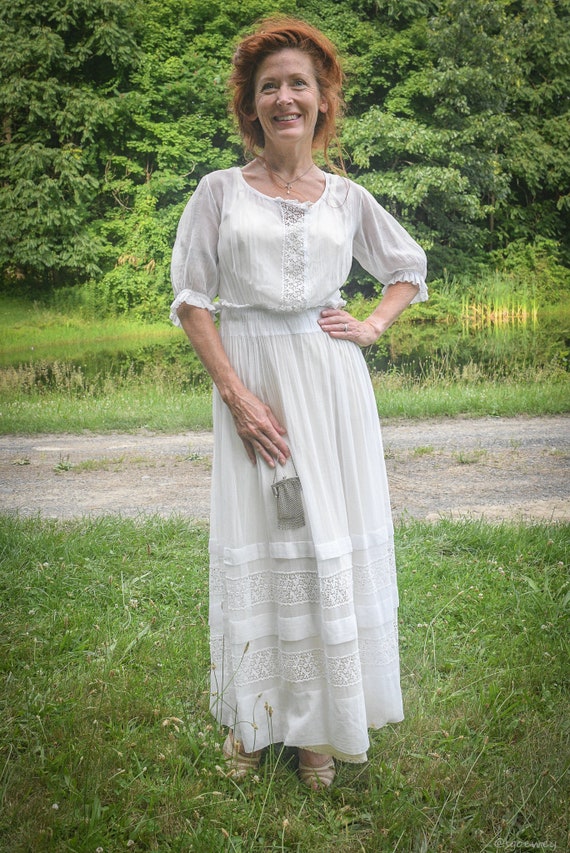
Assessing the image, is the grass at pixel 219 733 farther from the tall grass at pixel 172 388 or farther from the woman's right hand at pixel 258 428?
the tall grass at pixel 172 388

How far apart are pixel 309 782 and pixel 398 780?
0.19m

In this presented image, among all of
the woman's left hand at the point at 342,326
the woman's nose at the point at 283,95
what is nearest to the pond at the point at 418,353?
the woman's left hand at the point at 342,326

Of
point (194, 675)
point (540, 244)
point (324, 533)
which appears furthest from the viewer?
point (540, 244)

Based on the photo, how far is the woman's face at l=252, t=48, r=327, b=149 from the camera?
164cm

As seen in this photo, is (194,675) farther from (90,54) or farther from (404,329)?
(90,54)

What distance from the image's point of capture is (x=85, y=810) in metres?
1.63

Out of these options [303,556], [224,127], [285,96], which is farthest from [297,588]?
[224,127]

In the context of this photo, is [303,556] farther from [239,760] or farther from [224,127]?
[224,127]

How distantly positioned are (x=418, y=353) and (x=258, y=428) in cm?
830

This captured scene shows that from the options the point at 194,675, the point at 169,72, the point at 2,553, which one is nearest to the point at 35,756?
the point at 194,675

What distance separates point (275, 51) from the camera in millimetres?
1643

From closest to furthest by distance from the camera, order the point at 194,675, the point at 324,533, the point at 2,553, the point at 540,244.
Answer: the point at 324,533 → the point at 194,675 → the point at 2,553 → the point at 540,244

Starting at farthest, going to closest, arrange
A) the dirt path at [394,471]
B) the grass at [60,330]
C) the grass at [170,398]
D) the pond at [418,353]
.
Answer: the grass at [60,330]
the pond at [418,353]
the grass at [170,398]
the dirt path at [394,471]

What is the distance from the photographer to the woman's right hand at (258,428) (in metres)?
1.64
